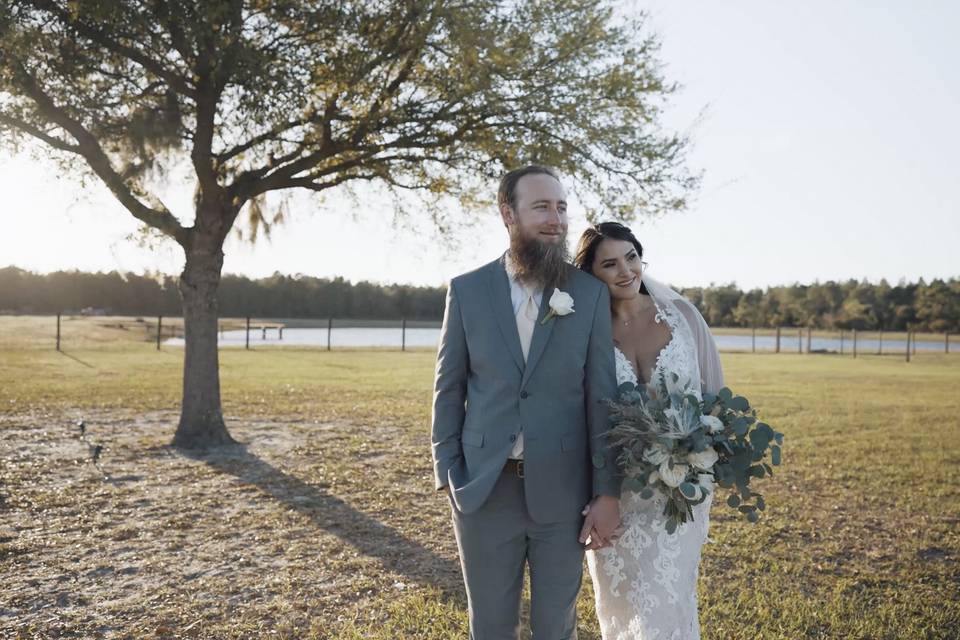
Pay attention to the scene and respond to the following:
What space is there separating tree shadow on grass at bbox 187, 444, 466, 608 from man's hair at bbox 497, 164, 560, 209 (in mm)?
2602

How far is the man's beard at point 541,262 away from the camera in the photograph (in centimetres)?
261

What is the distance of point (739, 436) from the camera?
261cm

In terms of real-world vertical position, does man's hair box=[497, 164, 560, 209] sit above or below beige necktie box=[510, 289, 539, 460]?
above

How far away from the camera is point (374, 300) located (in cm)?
7444

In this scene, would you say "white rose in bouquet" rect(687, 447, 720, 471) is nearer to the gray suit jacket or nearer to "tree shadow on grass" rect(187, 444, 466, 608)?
the gray suit jacket

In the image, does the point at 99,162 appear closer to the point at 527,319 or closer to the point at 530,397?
the point at 527,319

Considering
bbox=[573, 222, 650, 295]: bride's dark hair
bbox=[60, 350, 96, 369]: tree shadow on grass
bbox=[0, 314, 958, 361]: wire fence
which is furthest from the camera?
bbox=[0, 314, 958, 361]: wire fence

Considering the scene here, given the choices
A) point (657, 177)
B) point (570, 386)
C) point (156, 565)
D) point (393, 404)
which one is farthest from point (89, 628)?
point (393, 404)

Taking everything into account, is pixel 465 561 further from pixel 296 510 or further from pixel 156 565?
pixel 296 510

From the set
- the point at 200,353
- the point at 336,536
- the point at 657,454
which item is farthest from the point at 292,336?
the point at 657,454

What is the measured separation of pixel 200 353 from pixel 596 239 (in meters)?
7.27

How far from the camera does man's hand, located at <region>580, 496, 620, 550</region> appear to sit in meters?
2.58

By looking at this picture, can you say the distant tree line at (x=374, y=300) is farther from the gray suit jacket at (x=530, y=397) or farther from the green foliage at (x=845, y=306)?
the gray suit jacket at (x=530, y=397)

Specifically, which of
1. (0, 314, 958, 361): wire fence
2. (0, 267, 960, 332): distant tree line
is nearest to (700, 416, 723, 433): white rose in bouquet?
(0, 314, 958, 361): wire fence
